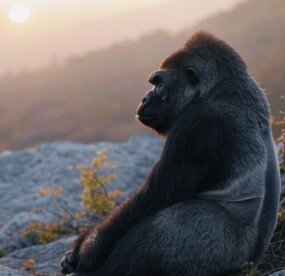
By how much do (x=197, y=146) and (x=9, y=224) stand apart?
4.78 m

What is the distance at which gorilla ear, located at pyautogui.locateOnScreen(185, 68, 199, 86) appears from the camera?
191 inches

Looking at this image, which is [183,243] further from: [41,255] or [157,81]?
[41,255]

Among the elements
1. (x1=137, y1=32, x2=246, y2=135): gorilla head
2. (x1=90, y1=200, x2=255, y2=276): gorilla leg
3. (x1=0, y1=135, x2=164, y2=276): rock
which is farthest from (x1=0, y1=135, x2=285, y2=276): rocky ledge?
(x1=90, y1=200, x2=255, y2=276): gorilla leg

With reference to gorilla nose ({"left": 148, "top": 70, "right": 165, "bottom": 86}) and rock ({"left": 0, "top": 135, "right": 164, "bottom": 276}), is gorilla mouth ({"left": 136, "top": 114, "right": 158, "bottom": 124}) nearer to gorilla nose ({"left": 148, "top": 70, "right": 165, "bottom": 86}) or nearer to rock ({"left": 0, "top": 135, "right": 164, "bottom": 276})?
gorilla nose ({"left": 148, "top": 70, "right": 165, "bottom": 86})

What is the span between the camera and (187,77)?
4.91 metres

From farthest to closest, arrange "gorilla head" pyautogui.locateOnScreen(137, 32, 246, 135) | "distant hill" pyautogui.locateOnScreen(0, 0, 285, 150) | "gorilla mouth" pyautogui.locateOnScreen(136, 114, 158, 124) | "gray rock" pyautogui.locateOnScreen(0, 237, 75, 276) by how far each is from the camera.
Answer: "distant hill" pyautogui.locateOnScreen(0, 0, 285, 150), "gray rock" pyautogui.locateOnScreen(0, 237, 75, 276), "gorilla mouth" pyautogui.locateOnScreen(136, 114, 158, 124), "gorilla head" pyautogui.locateOnScreen(137, 32, 246, 135)

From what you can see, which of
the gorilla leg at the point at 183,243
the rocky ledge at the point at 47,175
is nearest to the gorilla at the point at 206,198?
the gorilla leg at the point at 183,243

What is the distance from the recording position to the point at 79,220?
876cm

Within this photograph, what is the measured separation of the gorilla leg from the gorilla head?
746 mm

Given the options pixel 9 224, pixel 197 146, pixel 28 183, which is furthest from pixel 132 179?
pixel 197 146

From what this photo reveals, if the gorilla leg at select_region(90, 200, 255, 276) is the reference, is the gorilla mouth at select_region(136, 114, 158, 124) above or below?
above

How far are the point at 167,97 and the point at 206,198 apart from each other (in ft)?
2.67

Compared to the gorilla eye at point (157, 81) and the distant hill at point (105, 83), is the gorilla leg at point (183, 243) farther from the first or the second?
the distant hill at point (105, 83)

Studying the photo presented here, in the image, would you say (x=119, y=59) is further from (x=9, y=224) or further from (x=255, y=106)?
(x=255, y=106)
